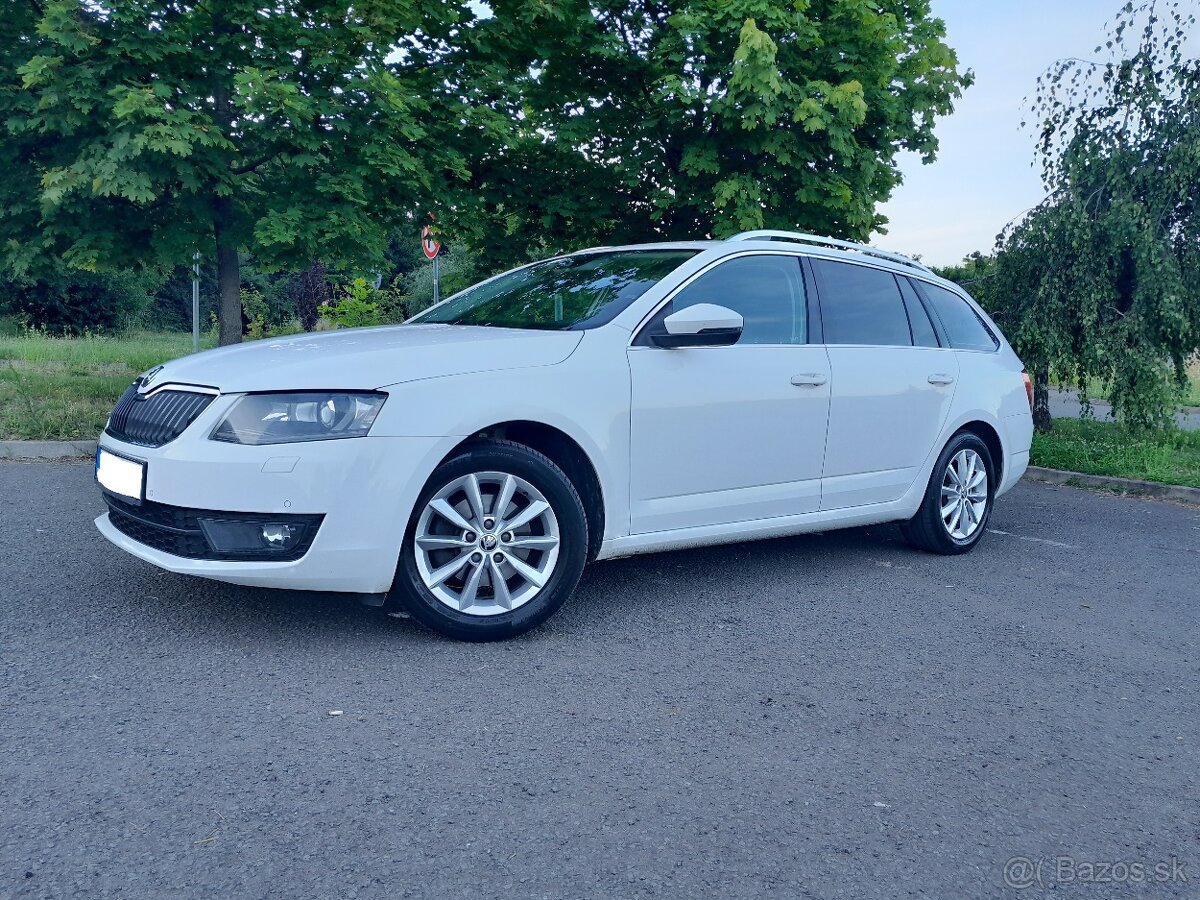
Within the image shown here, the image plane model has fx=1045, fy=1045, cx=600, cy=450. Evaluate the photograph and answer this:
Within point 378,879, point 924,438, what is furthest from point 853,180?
point 378,879

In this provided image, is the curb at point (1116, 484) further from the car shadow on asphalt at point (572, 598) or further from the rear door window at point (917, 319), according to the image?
the car shadow on asphalt at point (572, 598)

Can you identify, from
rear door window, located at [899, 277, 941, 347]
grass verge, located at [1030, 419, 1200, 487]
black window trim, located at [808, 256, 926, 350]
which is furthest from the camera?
grass verge, located at [1030, 419, 1200, 487]

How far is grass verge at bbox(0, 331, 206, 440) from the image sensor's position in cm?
931

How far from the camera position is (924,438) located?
19.4 ft

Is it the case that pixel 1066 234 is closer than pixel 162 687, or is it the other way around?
pixel 162 687

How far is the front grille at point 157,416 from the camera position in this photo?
391 cm

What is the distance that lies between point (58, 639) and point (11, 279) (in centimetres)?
869

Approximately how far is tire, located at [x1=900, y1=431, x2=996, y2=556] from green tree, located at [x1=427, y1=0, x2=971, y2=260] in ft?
19.1

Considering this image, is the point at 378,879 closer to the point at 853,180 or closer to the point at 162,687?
the point at 162,687

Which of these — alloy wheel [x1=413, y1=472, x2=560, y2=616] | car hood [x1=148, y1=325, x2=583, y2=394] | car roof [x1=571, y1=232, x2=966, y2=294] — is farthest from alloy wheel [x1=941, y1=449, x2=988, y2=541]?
alloy wheel [x1=413, y1=472, x2=560, y2=616]

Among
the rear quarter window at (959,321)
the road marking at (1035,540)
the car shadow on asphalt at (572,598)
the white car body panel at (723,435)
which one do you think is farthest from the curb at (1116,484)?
the white car body panel at (723,435)

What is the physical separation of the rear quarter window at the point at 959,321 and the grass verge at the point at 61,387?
23.3ft

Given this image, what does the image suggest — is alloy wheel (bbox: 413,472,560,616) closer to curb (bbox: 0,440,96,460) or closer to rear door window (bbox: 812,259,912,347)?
rear door window (bbox: 812,259,912,347)

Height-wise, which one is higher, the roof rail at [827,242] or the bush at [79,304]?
the roof rail at [827,242]
